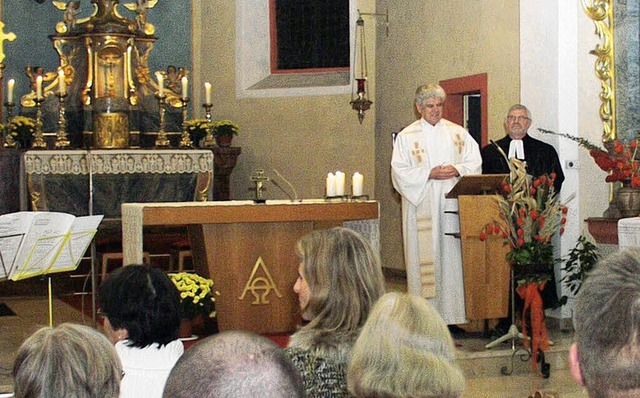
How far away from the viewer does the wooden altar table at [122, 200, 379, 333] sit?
8.34m

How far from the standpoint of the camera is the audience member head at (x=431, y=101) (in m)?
8.88

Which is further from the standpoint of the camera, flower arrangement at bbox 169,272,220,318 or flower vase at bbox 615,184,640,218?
flower vase at bbox 615,184,640,218

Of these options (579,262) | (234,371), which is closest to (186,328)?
(579,262)

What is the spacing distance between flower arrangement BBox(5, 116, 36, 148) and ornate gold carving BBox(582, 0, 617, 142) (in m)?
6.89

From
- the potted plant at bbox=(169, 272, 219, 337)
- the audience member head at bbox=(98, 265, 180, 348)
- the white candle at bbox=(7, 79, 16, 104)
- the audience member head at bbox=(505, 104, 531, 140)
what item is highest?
the white candle at bbox=(7, 79, 16, 104)

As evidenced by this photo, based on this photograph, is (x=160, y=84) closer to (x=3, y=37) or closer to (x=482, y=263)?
(x=3, y=37)

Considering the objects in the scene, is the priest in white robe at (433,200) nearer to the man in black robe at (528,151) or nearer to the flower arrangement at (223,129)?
the man in black robe at (528,151)

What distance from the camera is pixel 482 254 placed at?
8461 millimetres

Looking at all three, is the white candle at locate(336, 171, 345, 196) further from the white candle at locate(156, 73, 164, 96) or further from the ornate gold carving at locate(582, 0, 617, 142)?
the white candle at locate(156, 73, 164, 96)

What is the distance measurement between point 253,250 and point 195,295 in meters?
0.78

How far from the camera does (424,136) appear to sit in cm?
909

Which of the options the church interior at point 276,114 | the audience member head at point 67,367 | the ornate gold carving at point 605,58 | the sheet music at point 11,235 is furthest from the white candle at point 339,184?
the audience member head at point 67,367

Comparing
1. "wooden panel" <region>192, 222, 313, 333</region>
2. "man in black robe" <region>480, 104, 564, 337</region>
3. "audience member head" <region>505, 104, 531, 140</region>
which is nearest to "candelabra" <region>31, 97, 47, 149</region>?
"wooden panel" <region>192, 222, 313, 333</region>

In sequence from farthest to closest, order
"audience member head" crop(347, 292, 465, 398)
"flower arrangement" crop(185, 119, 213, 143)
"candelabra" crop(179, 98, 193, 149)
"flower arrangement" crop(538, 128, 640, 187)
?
"flower arrangement" crop(185, 119, 213, 143)
"candelabra" crop(179, 98, 193, 149)
"flower arrangement" crop(538, 128, 640, 187)
"audience member head" crop(347, 292, 465, 398)
